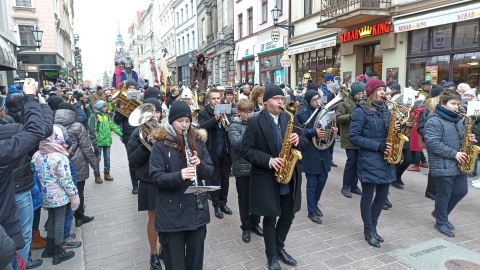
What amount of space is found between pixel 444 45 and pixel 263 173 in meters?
10.3

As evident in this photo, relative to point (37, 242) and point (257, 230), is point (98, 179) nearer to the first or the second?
point (37, 242)

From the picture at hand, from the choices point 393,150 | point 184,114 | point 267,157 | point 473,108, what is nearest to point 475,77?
point 473,108

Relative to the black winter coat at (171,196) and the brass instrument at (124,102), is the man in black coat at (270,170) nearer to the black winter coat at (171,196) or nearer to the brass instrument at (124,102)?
the black winter coat at (171,196)

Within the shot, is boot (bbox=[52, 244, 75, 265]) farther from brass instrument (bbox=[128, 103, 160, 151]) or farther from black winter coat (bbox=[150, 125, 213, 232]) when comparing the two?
black winter coat (bbox=[150, 125, 213, 232])

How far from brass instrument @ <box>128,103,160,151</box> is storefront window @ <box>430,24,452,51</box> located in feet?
35.0

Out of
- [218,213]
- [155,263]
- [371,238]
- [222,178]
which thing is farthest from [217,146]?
[371,238]

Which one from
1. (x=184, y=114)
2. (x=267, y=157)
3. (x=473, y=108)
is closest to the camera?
(x=184, y=114)

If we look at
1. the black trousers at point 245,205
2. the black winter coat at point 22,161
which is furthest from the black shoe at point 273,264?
the black winter coat at point 22,161

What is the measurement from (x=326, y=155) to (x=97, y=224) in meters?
3.70

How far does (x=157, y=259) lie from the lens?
3.79m

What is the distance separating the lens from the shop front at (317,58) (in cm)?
1576

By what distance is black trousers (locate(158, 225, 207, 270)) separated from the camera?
295 centimetres

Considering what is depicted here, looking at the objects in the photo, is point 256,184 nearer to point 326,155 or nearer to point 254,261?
point 254,261

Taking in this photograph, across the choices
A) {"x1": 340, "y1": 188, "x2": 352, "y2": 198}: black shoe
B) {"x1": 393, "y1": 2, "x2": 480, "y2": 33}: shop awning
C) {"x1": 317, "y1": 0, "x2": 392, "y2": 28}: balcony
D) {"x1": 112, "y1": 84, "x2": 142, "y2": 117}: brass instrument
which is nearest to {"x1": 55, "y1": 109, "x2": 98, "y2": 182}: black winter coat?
{"x1": 112, "y1": 84, "x2": 142, "y2": 117}: brass instrument
